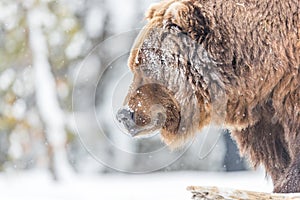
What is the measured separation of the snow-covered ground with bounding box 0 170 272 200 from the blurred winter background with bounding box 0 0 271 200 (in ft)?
0.08

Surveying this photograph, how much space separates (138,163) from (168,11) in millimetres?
6375

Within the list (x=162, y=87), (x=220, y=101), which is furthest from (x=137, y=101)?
(x=220, y=101)

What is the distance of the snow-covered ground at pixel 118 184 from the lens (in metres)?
8.00

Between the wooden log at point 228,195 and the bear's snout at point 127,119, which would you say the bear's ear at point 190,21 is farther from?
the wooden log at point 228,195

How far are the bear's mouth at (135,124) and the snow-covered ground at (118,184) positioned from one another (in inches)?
138

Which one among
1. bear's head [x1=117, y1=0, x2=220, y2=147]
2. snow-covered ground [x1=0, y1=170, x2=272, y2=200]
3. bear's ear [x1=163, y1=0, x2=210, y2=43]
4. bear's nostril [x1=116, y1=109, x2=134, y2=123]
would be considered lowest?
snow-covered ground [x1=0, y1=170, x2=272, y2=200]

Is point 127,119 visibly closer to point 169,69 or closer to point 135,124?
point 135,124

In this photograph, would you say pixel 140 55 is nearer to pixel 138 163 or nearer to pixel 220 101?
pixel 220 101

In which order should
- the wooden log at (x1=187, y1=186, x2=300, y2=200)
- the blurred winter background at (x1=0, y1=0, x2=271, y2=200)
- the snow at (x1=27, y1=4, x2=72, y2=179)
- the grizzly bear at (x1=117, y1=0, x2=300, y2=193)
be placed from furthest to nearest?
the snow at (x1=27, y1=4, x2=72, y2=179) < the blurred winter background at (x1=0, y1=0, x2=271, y2=200) < the grizzly bear at (x1=117, y1=0, x2=300, y2=193) < the wooden log at (x1=187, y1=186, x2=300, y2=200)

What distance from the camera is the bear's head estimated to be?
3.96m

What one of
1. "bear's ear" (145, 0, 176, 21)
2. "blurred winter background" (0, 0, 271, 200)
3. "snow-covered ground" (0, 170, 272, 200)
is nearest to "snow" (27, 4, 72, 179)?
"blurred winter background" (0, 0, 271, 200)

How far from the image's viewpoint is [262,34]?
3.91 meters

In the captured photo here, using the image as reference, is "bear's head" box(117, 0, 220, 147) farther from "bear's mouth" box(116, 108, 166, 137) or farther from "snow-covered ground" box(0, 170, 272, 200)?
"snow-covered ground" box(0, 170, 272, 200)

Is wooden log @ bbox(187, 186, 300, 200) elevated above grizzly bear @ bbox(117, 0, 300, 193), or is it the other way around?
grizzly bear @ bbox(117, 0, 300, 193)
